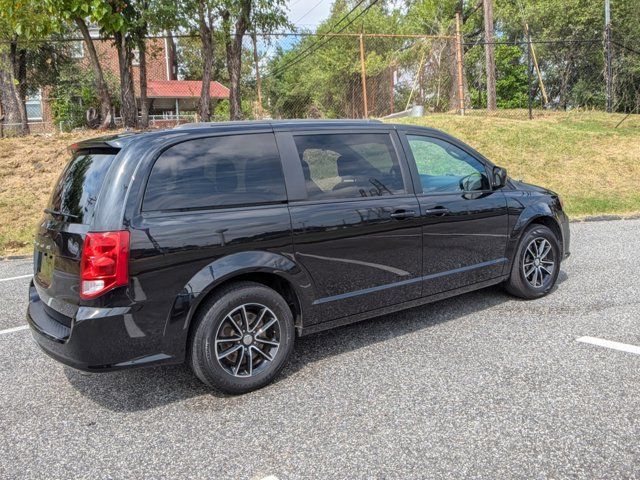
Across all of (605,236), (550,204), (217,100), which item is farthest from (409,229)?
(217,100)

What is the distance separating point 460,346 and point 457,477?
168 centimetres

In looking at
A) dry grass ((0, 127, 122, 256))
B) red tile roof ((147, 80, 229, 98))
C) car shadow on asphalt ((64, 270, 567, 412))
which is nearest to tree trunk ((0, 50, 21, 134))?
dry grass ((0, 127, 122, 256))

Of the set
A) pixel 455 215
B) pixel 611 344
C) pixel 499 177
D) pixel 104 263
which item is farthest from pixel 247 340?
pixel 499 177

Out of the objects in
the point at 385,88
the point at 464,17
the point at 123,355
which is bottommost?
the point at 123,355

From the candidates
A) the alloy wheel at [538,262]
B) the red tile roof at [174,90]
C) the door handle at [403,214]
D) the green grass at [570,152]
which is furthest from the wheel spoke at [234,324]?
the red tile roof at [174,90]

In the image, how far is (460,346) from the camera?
13.7 ft

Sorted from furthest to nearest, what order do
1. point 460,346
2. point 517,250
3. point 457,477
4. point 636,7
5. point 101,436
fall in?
point 636,7 < point 517,250 < point 460,346 < point 101,436 < point 457,477

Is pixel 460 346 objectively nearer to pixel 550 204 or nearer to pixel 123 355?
pixel 550 204

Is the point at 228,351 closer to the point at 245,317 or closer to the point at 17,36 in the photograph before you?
the point at 245,317

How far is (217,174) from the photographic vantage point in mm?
3566

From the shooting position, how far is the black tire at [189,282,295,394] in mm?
3383

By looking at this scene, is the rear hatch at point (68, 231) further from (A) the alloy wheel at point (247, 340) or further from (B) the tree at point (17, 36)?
(B) the tree at point (17, 36)

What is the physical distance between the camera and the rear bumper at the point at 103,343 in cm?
310

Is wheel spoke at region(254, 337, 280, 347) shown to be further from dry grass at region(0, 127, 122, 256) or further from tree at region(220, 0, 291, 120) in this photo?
tree at region(220, 0, 291, 120)
